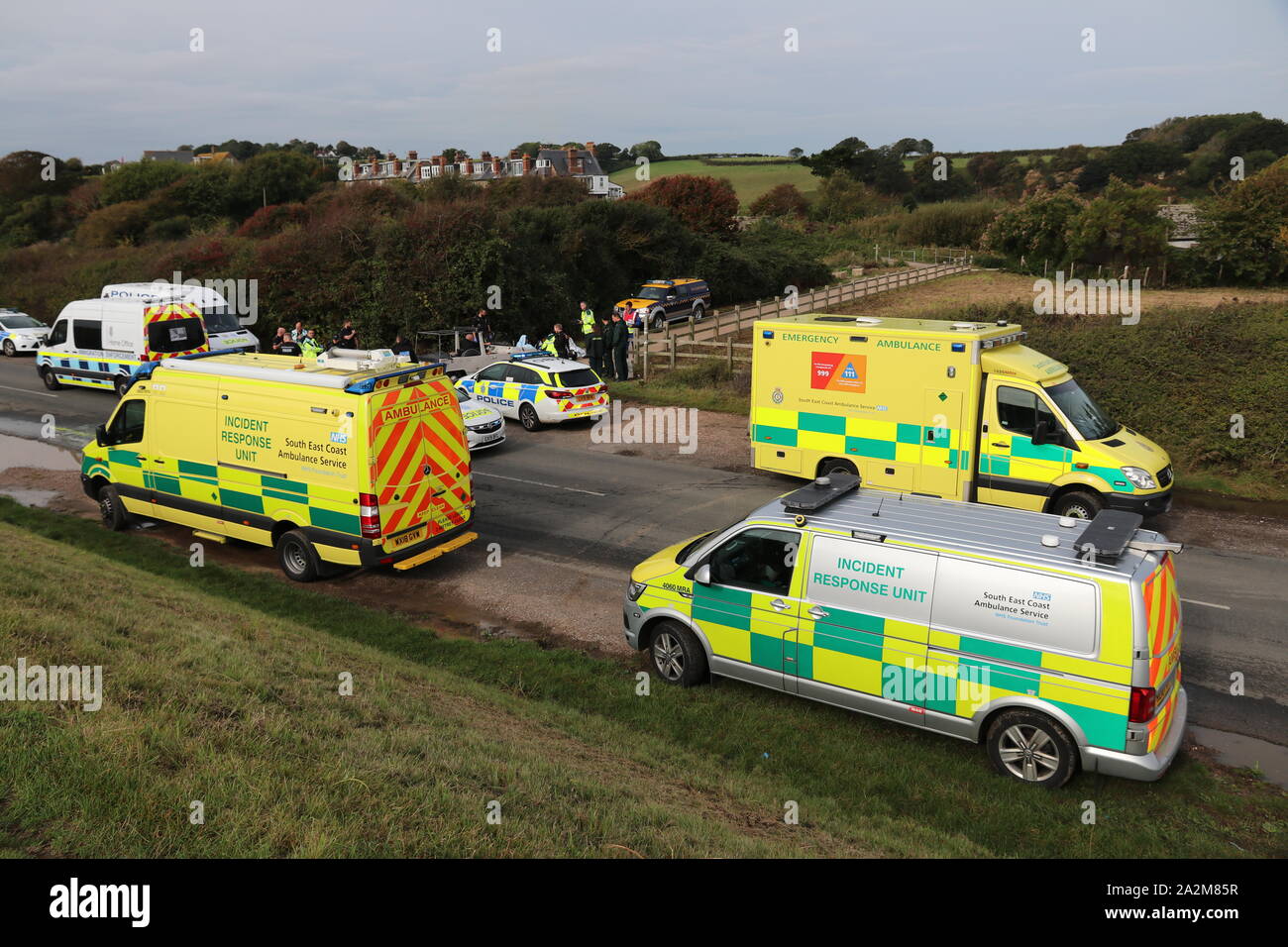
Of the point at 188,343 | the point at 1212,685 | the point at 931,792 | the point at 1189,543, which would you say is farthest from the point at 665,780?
the point at 188,343

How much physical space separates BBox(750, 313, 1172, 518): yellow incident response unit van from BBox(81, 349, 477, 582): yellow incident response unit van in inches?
229

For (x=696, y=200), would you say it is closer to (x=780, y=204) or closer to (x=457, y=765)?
(x=780, y=204)

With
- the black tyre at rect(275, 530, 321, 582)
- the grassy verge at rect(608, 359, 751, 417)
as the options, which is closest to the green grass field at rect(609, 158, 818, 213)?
the grassy verge at rect(608, 359, 751, 417)

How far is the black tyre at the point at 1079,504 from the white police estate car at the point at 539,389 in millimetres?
10805

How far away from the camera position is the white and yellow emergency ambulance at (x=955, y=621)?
6867 millimetres

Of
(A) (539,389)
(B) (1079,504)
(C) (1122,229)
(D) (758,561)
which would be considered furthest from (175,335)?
(C) (1122,229)

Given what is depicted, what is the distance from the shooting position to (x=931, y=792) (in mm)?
7090

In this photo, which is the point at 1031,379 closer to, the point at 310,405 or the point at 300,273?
the point at 310,405

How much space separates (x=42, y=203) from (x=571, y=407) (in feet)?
176

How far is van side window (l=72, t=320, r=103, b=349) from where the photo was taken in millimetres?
24953

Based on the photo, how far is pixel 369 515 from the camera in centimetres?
1132

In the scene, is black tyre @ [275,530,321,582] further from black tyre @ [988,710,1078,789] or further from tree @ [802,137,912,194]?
tree @ [802,137,912,194]

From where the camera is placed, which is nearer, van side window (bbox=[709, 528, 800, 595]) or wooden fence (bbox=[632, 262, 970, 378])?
van side window (bbox=[709, 528, 800, 595])
